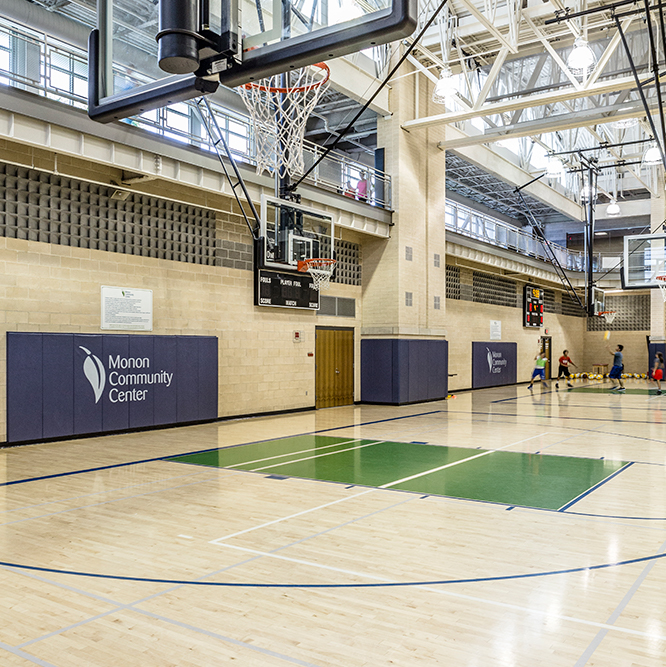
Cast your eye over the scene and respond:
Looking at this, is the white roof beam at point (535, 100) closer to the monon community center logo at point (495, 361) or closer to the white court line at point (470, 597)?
the monon community center logo at point (495, 361)

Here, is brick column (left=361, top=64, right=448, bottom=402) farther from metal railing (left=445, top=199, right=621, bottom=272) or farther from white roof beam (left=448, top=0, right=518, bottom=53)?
white roof beam (left=448, top=0, right=518, bottom=53)

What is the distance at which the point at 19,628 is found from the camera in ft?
13.8

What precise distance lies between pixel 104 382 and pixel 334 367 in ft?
28.2

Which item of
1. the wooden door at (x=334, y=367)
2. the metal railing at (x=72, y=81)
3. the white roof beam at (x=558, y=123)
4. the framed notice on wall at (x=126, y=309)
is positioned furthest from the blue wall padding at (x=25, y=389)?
the white roof beam at (x=558, y=123)

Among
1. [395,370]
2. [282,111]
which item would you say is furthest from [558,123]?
[282,111]

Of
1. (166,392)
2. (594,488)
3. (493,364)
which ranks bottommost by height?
(594,488)

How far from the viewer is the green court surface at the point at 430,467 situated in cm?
837

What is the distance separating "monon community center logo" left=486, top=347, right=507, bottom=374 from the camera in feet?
98.0

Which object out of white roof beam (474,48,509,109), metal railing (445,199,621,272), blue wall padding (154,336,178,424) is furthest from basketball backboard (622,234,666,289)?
blue wall padding (154,336,178,424)

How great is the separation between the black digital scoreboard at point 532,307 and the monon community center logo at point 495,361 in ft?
12.1

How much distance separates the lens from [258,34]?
5.72 metres

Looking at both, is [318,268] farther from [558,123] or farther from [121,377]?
[558,123]

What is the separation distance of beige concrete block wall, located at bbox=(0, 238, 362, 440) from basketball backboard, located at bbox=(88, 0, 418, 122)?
733 cm

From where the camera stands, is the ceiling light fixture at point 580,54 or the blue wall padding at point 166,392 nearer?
the blue wall padding at point 166,392
